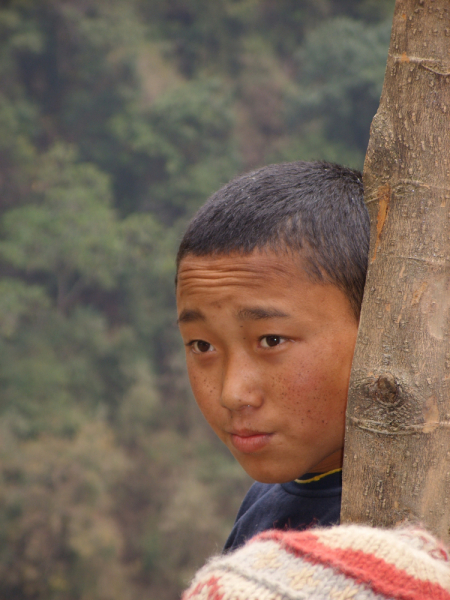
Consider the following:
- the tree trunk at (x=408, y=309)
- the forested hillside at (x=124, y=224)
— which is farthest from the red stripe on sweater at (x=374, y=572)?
the forested hillside at (x=124, y=224)

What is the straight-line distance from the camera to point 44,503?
Result: 10016mm

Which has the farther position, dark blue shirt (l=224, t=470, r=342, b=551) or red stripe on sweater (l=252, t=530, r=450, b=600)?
dark blue shirt (l=224, t=470, r=342, b=551)

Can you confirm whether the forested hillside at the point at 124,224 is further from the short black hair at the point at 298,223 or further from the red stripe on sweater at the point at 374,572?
the red stripe on sweater at the point at 374,572

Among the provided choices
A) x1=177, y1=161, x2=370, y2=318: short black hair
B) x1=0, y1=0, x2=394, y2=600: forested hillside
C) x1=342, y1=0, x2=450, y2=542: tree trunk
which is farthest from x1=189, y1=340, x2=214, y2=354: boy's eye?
x1=0, y1=0, x2=394, y2=600: forested hillside

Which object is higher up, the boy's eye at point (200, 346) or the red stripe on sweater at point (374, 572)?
the boy's eye at point (200, 346)

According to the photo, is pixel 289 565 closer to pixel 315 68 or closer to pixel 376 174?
pixel 376 174

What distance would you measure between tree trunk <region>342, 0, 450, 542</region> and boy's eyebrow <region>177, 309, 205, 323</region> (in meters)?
0.21

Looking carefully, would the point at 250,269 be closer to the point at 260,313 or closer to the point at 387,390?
the point at 260,313

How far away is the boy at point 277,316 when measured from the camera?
705 millimetres

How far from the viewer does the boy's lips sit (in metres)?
0.73

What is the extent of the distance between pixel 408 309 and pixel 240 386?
0.21 meters

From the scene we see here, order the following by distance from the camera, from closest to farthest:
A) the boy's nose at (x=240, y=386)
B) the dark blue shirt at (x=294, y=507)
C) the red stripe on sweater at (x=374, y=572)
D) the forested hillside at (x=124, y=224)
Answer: the red stripe on sweater at (x=374, y=572) → the boy's nose at (x=240, y=386) → the dark blue shirt at (x=294, y=507) → the forested hillside at (x=124, y=224)

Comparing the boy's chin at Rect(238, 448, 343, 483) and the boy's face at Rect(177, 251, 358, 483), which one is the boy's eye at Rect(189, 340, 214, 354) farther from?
the boy's chin at Rect(238, 448, 343, 483)

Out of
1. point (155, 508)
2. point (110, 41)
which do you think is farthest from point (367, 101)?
point (155, 508)
